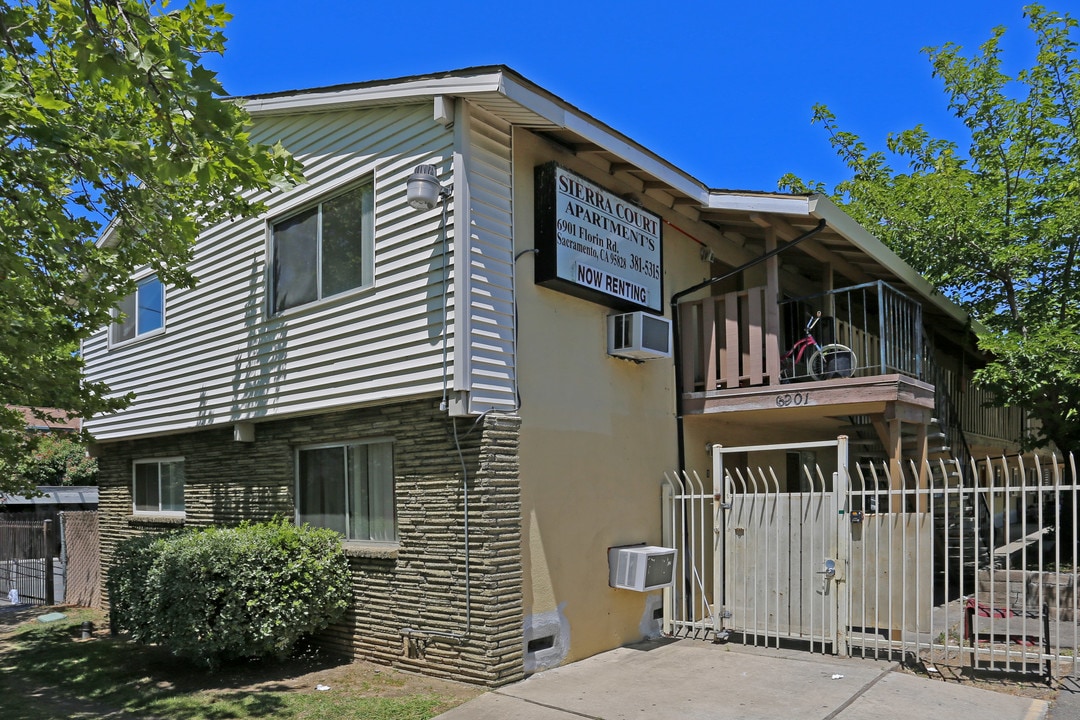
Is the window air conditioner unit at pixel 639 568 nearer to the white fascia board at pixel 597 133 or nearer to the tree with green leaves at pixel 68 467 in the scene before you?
the white fascia board at pixel 597 133

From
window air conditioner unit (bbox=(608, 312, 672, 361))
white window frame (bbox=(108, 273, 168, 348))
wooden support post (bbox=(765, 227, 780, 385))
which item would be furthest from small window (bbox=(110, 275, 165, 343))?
wooden support post (bbox=(765, 227, 780, 385))

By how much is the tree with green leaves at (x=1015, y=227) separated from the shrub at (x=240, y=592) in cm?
948

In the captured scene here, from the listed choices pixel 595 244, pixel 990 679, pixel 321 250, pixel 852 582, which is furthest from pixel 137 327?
pixel 990 679

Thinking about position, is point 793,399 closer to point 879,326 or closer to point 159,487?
point 879,326

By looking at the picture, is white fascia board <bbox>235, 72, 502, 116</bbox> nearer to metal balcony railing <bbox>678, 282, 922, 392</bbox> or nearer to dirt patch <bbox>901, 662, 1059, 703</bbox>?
metal balcony railing <bbox>678, 282, 922, 392</bbox>

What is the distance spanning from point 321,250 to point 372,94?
1.94 metres

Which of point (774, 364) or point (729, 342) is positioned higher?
point (729, 342)

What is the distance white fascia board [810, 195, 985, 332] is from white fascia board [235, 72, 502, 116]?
408 cm

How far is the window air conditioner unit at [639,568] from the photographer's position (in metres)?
8.89

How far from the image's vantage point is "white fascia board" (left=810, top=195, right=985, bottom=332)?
9812 millimetres

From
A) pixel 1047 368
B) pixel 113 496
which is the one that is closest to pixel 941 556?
pixel 1047 368

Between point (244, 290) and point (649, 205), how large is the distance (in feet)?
16.9

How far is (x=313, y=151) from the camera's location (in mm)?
9836

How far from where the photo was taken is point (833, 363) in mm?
9898
